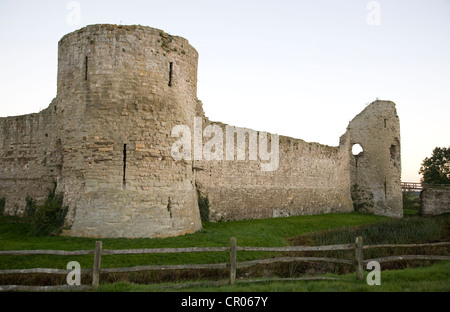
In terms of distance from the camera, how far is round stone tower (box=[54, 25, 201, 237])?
11.5 metres

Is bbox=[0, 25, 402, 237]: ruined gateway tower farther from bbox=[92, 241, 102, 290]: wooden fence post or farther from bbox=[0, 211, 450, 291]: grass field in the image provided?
bbox=[92, 241, 102, 290]: wooden fence post

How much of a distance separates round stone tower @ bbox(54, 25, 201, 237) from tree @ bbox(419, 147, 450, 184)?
39.0 meters

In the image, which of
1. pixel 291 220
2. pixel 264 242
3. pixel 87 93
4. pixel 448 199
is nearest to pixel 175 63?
pixel 87 93

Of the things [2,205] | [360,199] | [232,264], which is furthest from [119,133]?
[360,199]

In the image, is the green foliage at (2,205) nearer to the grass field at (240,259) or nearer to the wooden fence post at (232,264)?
the grass field at (240,259)

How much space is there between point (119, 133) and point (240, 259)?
551 cm

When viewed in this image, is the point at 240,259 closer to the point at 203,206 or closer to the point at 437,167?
the point at 203,206

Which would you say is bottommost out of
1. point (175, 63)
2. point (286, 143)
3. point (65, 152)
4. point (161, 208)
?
point (161, 208)

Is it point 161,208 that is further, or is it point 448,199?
point 448,199

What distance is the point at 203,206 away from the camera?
55.1 feet

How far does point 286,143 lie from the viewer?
75.3 ft

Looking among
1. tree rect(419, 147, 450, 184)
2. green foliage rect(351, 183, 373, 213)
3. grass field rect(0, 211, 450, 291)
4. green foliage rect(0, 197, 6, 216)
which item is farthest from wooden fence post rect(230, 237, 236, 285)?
tree rect(419, 147, 450, 184)
